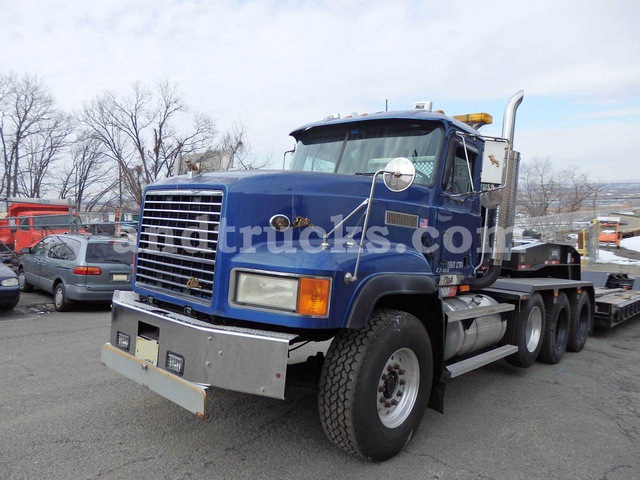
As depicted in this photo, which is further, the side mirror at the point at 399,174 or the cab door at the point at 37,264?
the cab door at the point at 37,264

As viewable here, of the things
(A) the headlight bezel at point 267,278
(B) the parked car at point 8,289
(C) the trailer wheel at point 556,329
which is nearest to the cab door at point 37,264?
(B) the parked car at point 8,289

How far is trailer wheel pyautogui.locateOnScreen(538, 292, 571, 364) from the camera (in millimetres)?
6238

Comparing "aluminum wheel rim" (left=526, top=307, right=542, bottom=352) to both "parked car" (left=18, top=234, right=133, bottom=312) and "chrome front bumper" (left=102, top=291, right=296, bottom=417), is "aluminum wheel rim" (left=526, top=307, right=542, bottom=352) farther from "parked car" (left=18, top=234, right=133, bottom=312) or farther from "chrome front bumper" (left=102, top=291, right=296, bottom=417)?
"parked car" (left=18, top=234, right=133, bottom=312)

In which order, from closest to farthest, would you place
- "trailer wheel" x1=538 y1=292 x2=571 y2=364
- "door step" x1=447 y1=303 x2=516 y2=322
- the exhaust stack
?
"door step" x1=447 y1=303 x2=516 y2=322 → the exhaust stack → "trailer wheel" x1=538 y1=292 x2=571 y2=364

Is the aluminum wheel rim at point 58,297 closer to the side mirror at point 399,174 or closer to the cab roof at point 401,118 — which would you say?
the cab roof at point 401,118

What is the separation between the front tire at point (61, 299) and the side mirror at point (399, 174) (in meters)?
7.63

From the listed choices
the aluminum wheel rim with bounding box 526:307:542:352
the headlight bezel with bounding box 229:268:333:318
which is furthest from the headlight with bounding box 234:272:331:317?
the aluminum wheel rim with bounding box 526:307:542:352

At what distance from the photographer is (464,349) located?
4.67 m

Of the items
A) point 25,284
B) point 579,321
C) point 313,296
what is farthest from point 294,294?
point 25,284

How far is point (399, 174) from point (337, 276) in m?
0.97

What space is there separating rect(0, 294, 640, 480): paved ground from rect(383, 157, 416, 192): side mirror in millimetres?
1999

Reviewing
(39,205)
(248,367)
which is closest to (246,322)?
(248,367)

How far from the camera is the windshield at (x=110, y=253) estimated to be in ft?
30.2

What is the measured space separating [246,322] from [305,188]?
106cm
